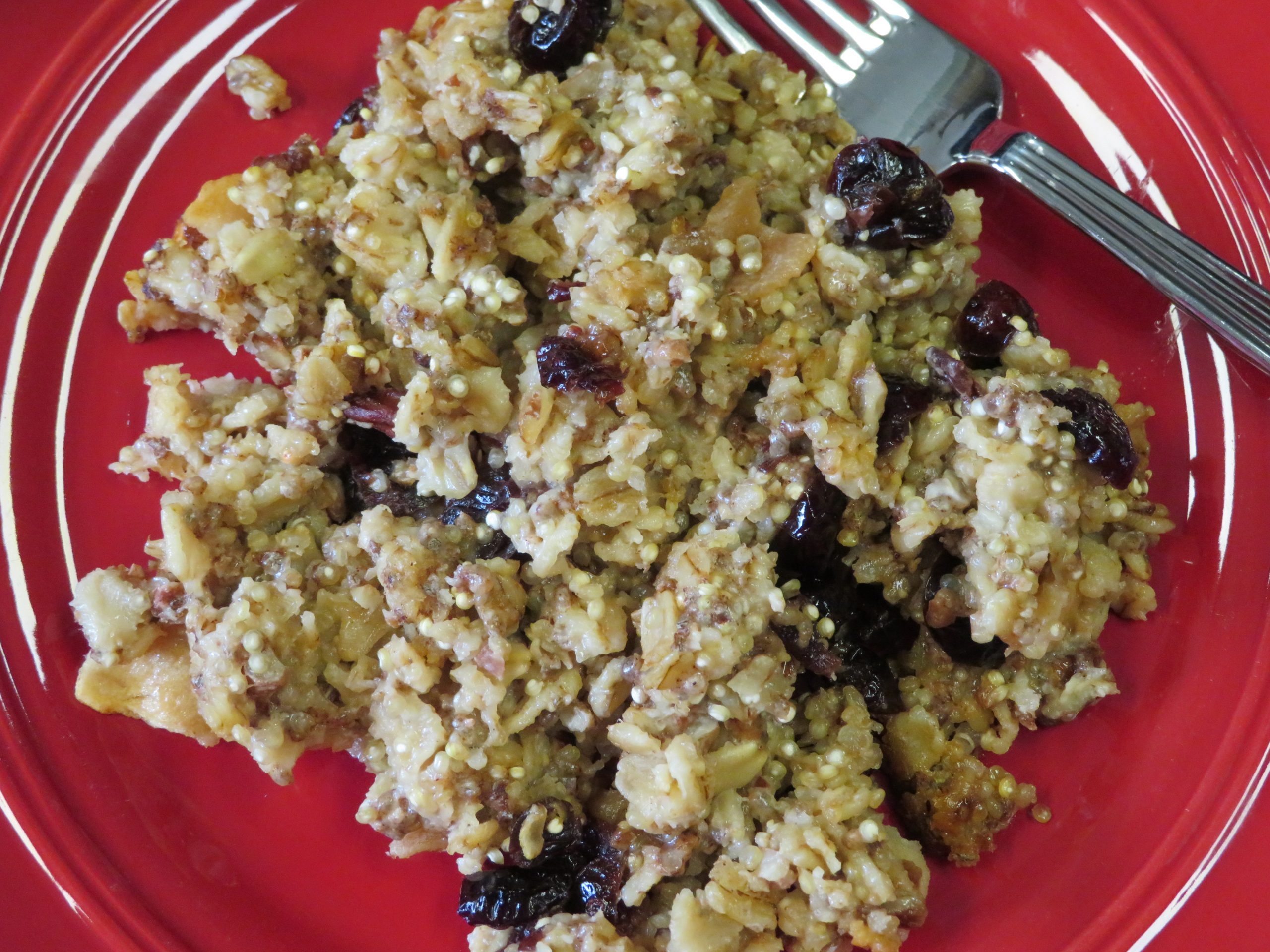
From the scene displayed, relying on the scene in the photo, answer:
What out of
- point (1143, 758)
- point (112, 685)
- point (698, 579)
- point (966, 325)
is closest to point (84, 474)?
point (112, 685)

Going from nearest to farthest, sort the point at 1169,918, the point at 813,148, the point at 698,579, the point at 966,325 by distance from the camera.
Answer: the point at 698,579, the point at 1169,918, the point at 966,325, the point at 813,148

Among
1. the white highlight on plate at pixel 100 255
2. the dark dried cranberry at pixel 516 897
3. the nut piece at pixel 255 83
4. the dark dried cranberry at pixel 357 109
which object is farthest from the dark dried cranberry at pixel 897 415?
the white highlight on plate at pixel 100 255

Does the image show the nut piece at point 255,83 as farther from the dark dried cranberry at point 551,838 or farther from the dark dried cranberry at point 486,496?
the dark dried cranberry at point 551,838

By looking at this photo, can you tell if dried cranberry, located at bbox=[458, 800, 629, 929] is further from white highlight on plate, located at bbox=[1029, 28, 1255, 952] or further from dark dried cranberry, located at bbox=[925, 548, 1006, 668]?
white highlight on plate, located at bbox=[1029, 28, 1255, 952]

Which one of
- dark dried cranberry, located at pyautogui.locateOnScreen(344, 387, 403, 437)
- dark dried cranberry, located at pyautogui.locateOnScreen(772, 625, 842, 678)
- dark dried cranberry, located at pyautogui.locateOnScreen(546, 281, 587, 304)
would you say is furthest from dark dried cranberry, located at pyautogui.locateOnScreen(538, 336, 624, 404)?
dark dried cranberry, located at pyautogui.locateOnScreen(772, 625, 842, 678)

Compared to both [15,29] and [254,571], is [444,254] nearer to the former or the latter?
[254,571]

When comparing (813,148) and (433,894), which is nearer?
(433,894)
